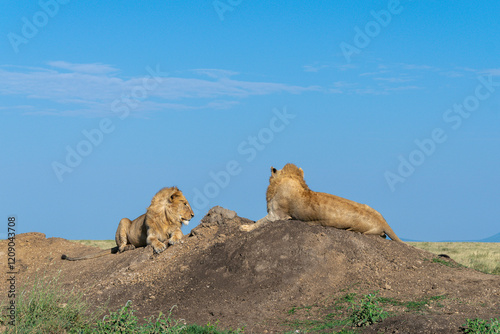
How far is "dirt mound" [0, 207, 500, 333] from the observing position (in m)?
10.7

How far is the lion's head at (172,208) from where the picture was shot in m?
14.7

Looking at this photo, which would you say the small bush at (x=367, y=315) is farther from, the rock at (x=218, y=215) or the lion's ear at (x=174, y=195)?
the lion's ear at (x=174, y=195)

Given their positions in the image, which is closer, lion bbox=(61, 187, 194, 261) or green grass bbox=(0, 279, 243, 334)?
green grass bbox=(0, 279, 243, 334)

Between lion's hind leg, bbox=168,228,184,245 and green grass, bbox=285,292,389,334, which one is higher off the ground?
lion's hind leg, bbox=168,228,184,245

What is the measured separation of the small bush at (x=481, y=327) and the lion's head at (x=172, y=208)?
808cm

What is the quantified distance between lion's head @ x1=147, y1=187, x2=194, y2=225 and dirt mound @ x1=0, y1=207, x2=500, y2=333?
0.50 m

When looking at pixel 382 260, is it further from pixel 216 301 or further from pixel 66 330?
pixel 66 330

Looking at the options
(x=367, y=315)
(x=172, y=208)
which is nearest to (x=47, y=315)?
(x=367, y=315)

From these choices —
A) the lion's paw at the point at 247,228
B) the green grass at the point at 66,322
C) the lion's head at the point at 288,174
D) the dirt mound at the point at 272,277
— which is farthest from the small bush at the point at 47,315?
the lion's head at the point at 288,174

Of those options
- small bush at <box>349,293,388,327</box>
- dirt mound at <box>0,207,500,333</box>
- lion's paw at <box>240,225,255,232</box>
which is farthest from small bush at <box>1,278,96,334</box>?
lion's paw at <box>240,225,255,232</box>

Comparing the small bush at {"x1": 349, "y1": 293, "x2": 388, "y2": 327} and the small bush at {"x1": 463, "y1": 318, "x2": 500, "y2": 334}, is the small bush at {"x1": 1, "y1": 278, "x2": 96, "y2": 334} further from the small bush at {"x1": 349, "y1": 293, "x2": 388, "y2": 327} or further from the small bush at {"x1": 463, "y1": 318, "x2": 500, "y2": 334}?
the small bush at {"x1": 463, "y1": 318, "x2": 500, "y2": 334}

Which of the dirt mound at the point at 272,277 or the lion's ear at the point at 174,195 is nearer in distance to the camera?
the dirt mound at the point at 272,277

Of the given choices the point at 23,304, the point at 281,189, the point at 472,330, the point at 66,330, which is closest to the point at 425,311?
the point at 472,330

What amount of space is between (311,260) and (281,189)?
192 centimetres
